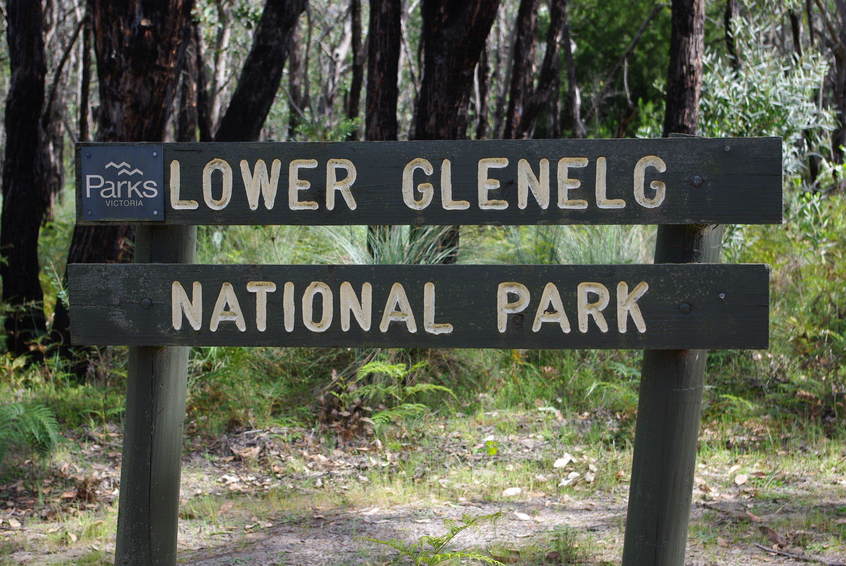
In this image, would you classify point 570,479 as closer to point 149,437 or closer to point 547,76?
point 149,437

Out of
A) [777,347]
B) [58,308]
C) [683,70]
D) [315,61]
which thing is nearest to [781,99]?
[683,70]

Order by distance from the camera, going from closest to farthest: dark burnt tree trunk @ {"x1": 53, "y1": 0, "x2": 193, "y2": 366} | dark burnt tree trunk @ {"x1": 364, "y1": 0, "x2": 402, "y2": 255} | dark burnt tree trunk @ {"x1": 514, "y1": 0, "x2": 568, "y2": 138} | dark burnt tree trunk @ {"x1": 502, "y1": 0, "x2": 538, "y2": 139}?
dark burnt tree trunk @ {"x1": 53, "y1": 0, "x2": 193, "y2": 366}
dark burnt tree trunk @ {"x1": 364, "y1": 0, "x2": 402, "y2": 255}
dark burnt tree trunk @ {"x1": 514, "y1": 0, "x2": 568, "y2": 138}
dark burnt tree trunk @ {"x1": 502, "y1": 0, "x2": 538, "y2": 139}

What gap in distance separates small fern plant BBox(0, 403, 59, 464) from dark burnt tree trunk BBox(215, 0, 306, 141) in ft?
10.9

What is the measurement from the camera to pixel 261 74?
26.5 ft

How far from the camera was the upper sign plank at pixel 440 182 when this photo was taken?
2854 millimetres

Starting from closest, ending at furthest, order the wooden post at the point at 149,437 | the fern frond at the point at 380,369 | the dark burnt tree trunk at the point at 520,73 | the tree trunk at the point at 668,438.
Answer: the tree trunk at the point at 668,438
the wooden post at the point at 149,437
the fern frond at the point at 380,369
the dark burnt tree trunk at the point at 520,73

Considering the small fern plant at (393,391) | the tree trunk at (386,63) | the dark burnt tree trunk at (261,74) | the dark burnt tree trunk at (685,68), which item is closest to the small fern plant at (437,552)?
the small fern plant at (393,391)

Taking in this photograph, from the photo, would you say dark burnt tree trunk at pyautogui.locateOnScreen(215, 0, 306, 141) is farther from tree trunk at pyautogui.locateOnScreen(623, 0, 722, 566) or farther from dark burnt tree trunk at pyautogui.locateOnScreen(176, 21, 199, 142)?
dark burnt tree trunk at pyautogui.locateOnScreen(176, 21, 199, 142)

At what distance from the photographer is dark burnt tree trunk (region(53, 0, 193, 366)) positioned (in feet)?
21.3

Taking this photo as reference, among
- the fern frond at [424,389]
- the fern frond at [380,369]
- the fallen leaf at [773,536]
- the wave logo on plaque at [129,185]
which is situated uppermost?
the wave logo on plaque at [129,185]

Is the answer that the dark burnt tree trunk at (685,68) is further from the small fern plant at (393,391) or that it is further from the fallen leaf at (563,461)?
the fallen leaf at (563,461)

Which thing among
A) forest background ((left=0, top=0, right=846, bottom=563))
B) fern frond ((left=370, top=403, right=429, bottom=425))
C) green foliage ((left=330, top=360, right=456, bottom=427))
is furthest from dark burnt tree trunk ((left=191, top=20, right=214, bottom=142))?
fern frond ((left=370, top=403, right=429, bottom=425))

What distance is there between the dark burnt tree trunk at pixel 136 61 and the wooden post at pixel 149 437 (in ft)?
12.9

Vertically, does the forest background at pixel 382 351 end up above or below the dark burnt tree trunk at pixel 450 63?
below
